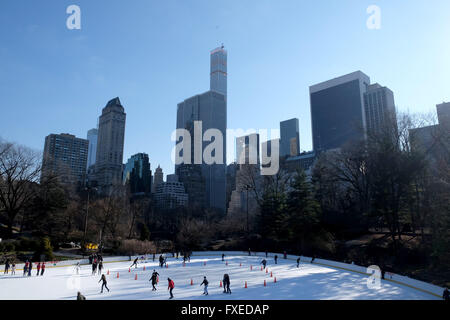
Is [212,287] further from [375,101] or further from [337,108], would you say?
[337,108]

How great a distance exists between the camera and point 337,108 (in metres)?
187

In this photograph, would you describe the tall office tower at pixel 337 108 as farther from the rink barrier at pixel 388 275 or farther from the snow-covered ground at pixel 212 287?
the snow-covered ground at pixel 212 287

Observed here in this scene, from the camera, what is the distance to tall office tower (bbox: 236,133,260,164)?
61.3m

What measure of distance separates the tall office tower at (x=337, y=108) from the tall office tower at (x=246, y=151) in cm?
4008

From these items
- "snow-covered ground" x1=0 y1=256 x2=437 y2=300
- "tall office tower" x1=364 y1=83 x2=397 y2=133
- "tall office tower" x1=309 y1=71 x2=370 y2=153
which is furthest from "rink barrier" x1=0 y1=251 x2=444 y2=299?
"tall office tower" x1=364 y1=83 x2=397 y2=133

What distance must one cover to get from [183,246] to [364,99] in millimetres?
163049

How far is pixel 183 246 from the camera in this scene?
51.7 meters

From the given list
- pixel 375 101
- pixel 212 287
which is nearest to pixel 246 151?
pixel 212 287

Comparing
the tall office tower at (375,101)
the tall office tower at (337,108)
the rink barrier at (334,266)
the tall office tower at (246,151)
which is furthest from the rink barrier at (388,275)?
the tall office tower at (337,108)

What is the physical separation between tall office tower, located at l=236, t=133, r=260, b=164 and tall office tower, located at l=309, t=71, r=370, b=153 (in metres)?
40.1

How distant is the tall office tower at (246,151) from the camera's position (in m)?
61.3

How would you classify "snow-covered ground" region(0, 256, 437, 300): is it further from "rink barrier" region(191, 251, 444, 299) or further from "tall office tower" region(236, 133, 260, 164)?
"tall office tower" region(236, 133, 260, 164)

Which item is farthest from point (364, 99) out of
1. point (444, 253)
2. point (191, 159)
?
point (444, 253)
